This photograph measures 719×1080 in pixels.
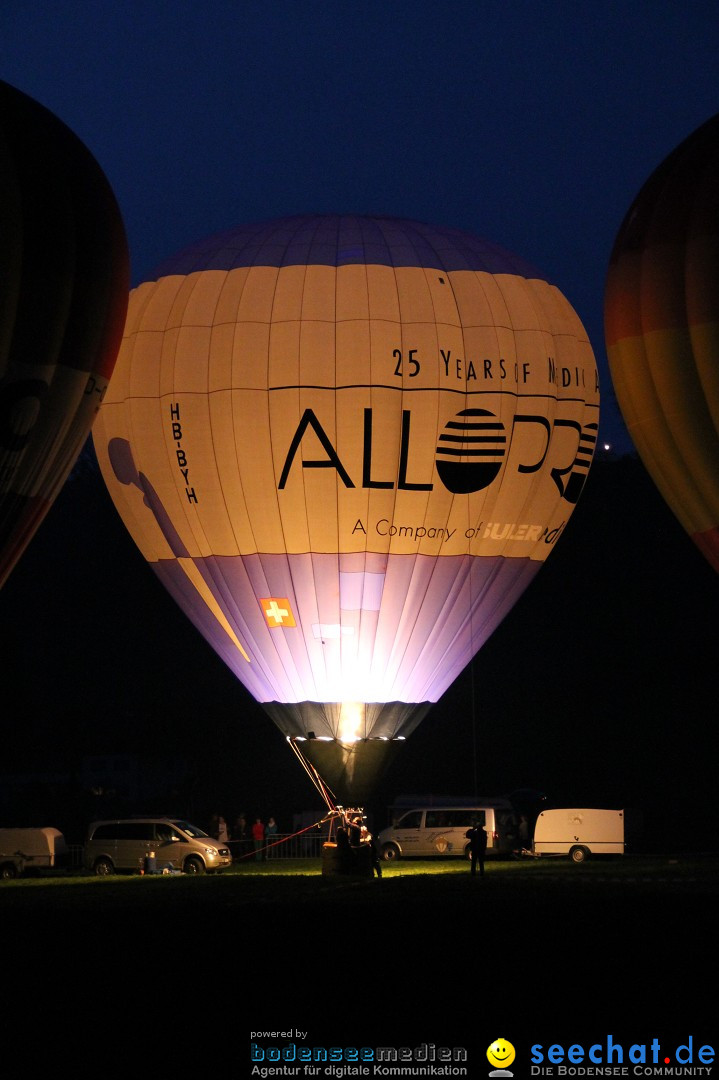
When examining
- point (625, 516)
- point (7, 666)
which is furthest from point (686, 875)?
point (625, 516)

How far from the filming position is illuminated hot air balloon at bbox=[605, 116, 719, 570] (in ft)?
57.2

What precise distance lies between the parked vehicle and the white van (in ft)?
17.3

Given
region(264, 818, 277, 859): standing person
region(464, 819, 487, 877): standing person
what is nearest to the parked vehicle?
region(264, 818, 277, 859): standing person

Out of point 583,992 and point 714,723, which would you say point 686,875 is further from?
point 714,723

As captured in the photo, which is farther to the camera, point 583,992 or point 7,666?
point 7,666

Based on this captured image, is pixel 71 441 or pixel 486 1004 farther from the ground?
pixel 71 441

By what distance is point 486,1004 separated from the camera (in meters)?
9.45

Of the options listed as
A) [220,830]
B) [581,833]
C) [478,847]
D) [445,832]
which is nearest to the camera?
[478,847]

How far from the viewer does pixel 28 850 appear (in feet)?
81.7

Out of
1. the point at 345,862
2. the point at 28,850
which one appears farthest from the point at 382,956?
the point at 28,850

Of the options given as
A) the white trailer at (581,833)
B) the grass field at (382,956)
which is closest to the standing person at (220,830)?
the white trailer at (581,833)

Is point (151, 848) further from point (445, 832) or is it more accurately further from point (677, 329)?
point (677, 329)

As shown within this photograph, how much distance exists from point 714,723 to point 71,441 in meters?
27.0

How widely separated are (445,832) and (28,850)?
21.6ft
